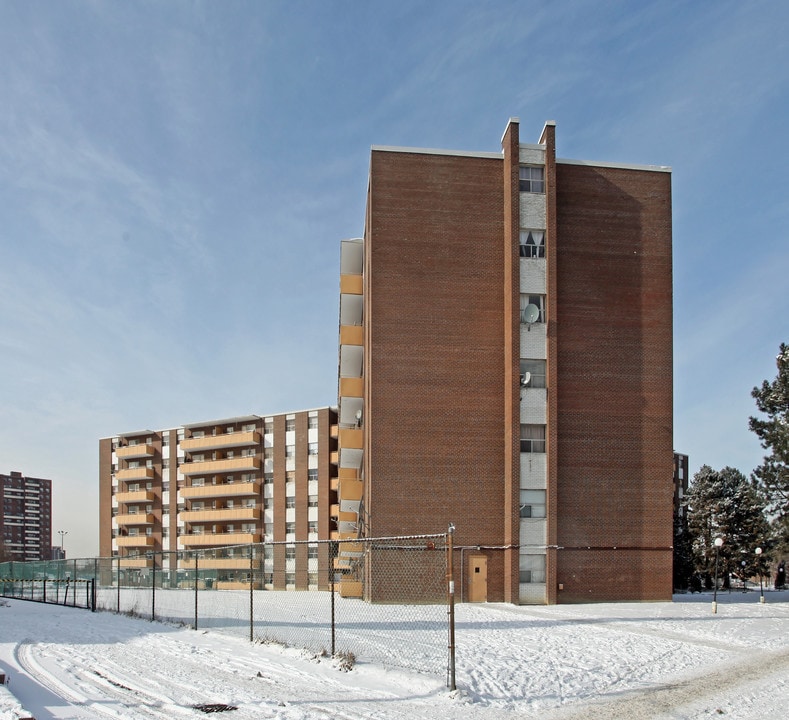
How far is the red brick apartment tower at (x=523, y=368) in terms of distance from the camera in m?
34.4

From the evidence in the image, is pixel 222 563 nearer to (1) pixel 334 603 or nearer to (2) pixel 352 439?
(2) pixel 352 439

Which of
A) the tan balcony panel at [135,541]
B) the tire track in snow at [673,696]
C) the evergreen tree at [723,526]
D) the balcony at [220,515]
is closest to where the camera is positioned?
the tire track in snow at [673,696]

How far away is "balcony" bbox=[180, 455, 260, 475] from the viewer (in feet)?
250

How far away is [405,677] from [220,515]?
67679mm

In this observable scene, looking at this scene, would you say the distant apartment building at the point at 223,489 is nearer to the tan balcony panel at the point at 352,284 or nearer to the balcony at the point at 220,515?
the balcony at the point at 220,515

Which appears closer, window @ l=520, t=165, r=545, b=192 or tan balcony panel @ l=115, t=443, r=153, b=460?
window @ l=520, t=165, r=545, b=192

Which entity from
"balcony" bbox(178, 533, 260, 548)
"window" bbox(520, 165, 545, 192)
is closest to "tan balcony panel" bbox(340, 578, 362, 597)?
"window" bbox(520, 165, 545, 192)

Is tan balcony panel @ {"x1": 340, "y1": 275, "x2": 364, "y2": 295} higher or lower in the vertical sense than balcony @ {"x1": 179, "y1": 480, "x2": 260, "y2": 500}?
higher

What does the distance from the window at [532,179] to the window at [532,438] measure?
10489 millimetres

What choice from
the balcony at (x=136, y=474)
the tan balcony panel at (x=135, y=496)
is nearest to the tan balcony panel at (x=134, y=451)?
the balcony at (x=136, y=474)

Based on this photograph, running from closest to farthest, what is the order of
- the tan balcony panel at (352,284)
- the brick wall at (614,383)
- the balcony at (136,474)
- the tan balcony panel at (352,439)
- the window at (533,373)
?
the brick wall at (614,383) < the window at (533,373) < the tan balcony panel at (352,439) < the tan balcony panel at (352,284) < the balcony at (136,474)

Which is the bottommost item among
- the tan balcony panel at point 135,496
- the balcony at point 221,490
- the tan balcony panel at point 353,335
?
the tan balcony panel at point 135,496

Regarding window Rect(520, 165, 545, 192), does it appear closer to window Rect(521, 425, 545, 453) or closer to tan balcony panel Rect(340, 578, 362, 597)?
window Rect(521, 425, 545, 453)

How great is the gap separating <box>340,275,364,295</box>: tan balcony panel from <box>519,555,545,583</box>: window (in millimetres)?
17361
